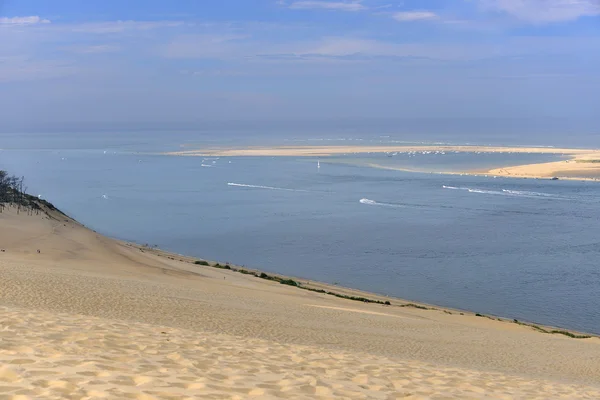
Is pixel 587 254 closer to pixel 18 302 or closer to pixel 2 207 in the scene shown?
pixel 18 302

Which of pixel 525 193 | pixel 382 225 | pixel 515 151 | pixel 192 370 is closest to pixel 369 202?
pixel 382 225

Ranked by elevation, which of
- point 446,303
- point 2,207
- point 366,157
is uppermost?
point 366,157

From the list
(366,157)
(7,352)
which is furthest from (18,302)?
(366,157)

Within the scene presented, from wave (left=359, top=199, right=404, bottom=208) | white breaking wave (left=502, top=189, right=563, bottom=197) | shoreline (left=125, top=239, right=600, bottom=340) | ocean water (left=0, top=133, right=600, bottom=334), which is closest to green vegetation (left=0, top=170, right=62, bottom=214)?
ocean water (left=0, top=133, right=600, bottom=334)

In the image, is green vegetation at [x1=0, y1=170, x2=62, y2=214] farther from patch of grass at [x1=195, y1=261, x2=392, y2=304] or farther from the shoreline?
patch of grass at [x1=195, y1=261, x2=392, y2=304]

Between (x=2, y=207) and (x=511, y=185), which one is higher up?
(x=511, y=185)

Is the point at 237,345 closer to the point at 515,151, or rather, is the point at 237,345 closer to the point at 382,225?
the point at 382,225
